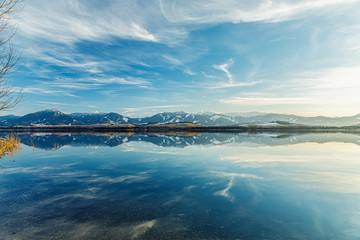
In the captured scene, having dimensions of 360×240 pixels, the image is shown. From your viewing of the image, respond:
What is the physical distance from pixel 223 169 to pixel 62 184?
12.4 metres

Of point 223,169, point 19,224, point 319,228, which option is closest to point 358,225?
point 319,228

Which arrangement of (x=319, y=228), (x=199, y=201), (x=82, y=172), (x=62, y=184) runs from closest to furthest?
(x=319, y=228), (x=199, y=201), (x=62, y=184), (x=82, y=172)

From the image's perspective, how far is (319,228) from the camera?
7266 mm

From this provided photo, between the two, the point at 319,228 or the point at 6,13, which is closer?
the point at 319,228

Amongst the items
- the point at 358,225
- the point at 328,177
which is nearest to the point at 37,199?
the point at 358,225

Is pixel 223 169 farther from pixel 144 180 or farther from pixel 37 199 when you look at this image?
pixel 37 199

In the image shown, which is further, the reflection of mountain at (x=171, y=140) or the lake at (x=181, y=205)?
the reflection of mountain at (x=171, y=140)

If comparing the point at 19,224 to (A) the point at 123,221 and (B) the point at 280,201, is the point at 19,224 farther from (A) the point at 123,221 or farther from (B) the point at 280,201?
(B) the point at 280,201

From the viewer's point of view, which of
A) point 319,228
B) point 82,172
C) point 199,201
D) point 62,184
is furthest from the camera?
point 82,172

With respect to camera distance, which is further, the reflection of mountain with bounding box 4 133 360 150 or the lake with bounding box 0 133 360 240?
the reflection of mountain with bounding box 4 133 360 150

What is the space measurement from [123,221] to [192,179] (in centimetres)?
730

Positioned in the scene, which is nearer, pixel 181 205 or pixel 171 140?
pixel 181 205

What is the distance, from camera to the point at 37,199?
398 inches

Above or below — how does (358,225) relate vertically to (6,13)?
below
